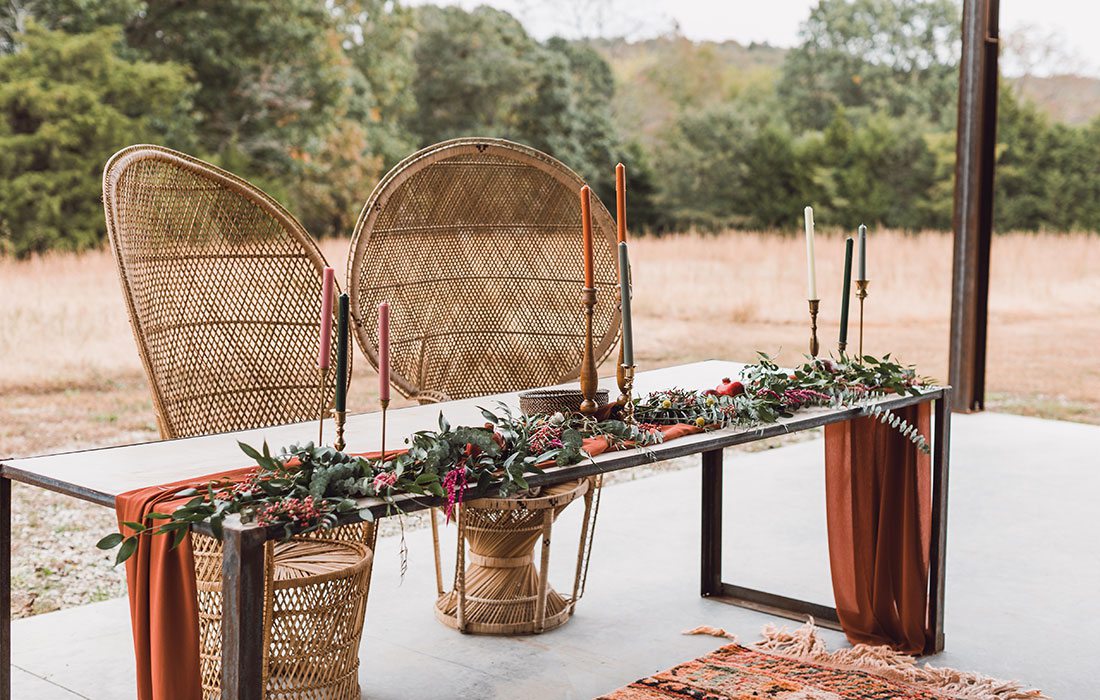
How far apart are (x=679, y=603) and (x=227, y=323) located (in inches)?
53.7

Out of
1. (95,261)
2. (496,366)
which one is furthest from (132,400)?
(496,366)

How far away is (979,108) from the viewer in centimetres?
599

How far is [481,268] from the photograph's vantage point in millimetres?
3680

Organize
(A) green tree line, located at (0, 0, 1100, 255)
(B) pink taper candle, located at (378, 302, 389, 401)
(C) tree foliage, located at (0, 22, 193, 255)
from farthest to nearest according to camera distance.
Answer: (A) green tree line, located at (0, 0, 1100, 255), (C) tree foliage, located at (0, 22, 193, 255), (B) pink taper candle, located at (378, 302, 389, 401)

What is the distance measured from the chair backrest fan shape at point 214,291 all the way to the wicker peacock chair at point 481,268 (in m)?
0.30

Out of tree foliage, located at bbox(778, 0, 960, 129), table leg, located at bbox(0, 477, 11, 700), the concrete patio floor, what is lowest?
the concrete patio floor

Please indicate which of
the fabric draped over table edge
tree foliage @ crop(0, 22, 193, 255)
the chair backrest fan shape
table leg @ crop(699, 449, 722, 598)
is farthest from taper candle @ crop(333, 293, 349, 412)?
tree foliage @ crop(0, 22, 193, 255)

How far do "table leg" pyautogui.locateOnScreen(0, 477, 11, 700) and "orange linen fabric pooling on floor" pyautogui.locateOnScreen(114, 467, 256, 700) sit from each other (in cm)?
35

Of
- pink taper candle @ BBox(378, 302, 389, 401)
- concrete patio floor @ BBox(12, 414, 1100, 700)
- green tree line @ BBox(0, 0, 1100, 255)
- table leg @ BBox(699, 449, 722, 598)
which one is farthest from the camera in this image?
green tree line @ BBox(0, 0, 1100, 255)

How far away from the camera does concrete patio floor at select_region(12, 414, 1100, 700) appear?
279 centimetres

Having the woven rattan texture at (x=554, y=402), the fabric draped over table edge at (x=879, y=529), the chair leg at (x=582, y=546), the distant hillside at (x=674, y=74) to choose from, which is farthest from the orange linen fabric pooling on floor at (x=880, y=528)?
the distant hillside at (x=674, y=74)

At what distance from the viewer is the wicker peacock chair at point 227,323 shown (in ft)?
7.94

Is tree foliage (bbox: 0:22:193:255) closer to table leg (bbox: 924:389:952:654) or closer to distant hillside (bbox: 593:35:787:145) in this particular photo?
distant hillside (bbox: 593:35:787:145)

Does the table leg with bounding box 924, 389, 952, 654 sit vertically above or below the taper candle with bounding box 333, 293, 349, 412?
below
